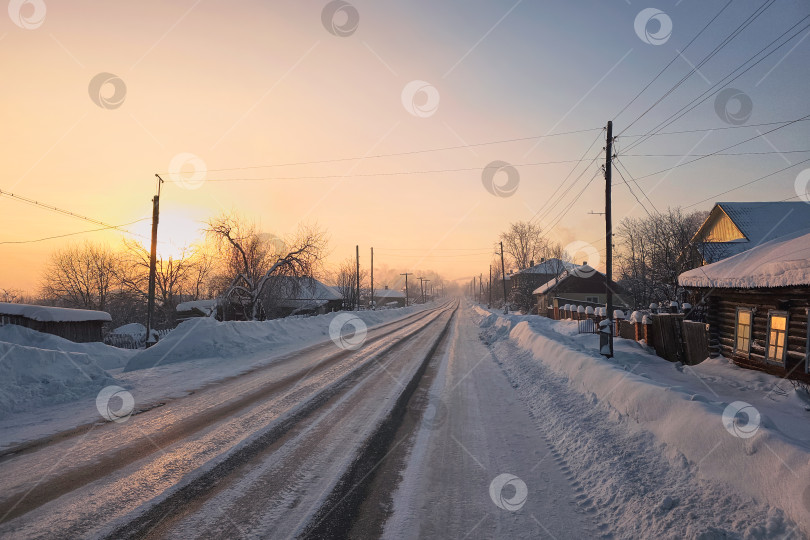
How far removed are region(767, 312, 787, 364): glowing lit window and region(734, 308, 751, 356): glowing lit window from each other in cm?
98

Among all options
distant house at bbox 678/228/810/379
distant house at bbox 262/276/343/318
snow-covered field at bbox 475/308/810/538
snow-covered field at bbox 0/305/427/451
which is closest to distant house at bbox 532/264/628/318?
distant house at bbox 262/276/343/318

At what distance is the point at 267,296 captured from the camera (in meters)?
38.2

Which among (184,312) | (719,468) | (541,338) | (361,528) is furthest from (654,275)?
(184,312)

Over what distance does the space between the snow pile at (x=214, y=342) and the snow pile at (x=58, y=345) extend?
12.7 ft

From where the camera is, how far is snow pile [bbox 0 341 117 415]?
7.61m

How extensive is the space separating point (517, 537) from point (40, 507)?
475 centimetres

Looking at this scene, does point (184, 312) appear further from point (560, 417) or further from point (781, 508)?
point (781, 508)

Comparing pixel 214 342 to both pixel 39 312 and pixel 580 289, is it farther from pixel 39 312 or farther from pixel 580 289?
pixel 580 289

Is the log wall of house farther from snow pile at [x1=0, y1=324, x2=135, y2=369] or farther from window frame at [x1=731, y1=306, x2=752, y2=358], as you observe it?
snow pile at [x1=0, y1=324, x2=135, y2=369]

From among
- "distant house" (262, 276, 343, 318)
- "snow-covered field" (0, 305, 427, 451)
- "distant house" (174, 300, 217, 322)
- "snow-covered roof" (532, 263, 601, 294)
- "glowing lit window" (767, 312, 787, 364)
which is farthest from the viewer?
"snow-covered roof" (532, 263, 601, 294)

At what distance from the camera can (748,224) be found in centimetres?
2883

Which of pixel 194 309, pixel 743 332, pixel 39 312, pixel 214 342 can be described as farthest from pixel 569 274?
pixel 39 312

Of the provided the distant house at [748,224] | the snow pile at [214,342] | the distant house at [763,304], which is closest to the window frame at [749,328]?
the distant house at [763,304]

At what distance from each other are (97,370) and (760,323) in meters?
18.8
